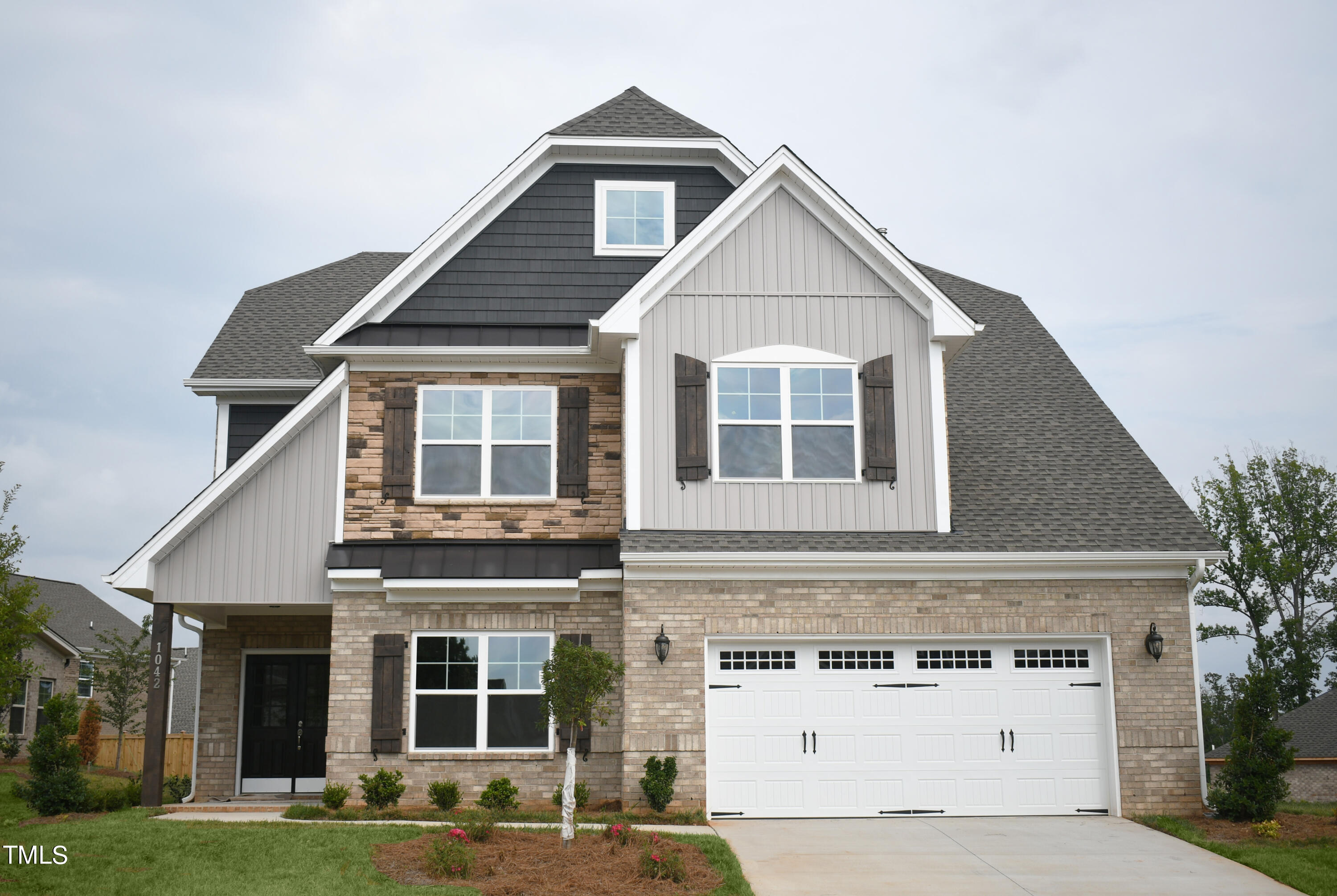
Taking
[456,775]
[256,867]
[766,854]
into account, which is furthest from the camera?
[456,775]

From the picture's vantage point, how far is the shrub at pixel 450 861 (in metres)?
9.60

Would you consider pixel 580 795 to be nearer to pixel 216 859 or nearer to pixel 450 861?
pixel 450 861

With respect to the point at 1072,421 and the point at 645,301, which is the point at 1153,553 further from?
the point at 645,301

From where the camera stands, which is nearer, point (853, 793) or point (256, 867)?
point (256, 867)

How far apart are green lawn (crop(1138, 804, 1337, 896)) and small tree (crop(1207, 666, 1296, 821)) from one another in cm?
66

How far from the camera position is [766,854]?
1091 centimetres

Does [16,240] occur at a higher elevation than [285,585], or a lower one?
higher

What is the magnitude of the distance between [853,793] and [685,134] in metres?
9.57

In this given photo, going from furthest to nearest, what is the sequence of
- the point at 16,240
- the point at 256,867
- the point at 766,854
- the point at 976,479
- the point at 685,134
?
the point at 16,240 < the point at 685,134 < the point at 976,479 < the point at 766,854 < the point at 256,867

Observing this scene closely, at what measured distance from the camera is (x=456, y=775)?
45.4 ft

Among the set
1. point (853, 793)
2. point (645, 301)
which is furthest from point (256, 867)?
point (645, 301)

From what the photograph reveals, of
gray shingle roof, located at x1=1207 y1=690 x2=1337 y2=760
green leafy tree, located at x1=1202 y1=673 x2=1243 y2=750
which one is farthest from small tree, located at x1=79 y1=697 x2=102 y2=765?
green leafy tree, located at x1=1202 y1=673 x2=1243 y2=750

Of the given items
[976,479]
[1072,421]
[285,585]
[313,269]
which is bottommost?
[285,585]

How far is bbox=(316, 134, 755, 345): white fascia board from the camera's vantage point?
14977 mm
